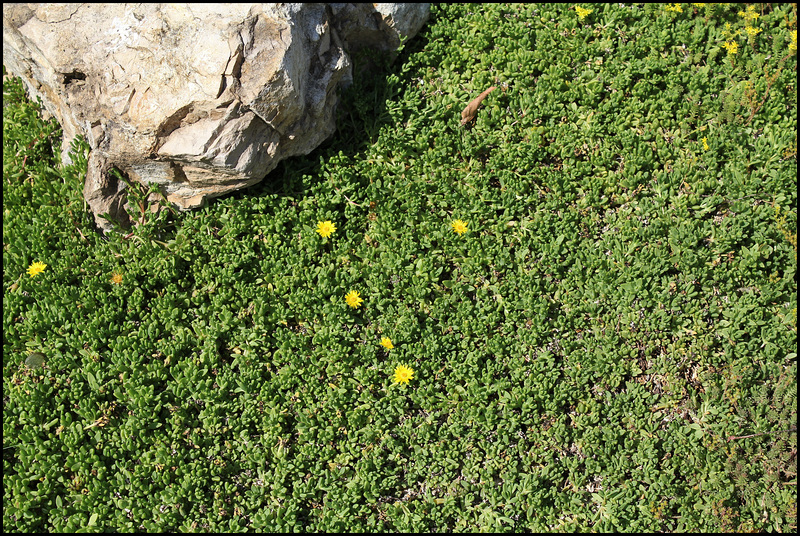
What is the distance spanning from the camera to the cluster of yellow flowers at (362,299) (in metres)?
3.83

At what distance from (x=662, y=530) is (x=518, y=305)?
1.55 m

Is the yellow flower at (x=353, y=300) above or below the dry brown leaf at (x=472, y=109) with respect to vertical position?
below

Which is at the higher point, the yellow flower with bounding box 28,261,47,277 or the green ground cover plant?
the yellow flower with bounding box 28,261,47,277

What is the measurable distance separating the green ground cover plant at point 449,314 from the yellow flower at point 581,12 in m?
0.20

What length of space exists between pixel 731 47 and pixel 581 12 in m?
1.22

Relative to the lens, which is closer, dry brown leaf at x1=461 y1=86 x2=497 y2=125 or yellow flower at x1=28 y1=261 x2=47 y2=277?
yellow flower at x1=28 y1=261 x2=47 y2=277

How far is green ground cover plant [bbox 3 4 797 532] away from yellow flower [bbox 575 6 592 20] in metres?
0.20

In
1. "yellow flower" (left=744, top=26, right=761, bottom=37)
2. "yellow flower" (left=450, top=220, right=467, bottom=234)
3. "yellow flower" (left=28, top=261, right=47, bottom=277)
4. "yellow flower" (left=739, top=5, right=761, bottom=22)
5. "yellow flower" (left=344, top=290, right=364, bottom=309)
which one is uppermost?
"yellow flower" (left=28, top=261, right=47, bottom=277)

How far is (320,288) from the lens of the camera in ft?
13.3

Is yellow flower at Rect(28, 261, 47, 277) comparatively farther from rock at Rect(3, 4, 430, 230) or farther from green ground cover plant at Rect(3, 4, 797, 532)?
rock at Rect(3, 4, 430, 230)

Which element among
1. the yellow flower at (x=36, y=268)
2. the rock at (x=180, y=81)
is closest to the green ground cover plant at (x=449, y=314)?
the yellow flower at (x=36, y=268)

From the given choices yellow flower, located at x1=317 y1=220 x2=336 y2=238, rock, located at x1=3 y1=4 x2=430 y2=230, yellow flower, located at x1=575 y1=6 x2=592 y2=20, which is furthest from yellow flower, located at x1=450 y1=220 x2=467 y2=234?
yellow flower, located at x1=575 y1=6 x2=592 y2=20

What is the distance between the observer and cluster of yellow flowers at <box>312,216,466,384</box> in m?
3.83

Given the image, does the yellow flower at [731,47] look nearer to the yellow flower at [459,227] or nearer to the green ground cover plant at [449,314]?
the green ground cover plant at [449,314]
